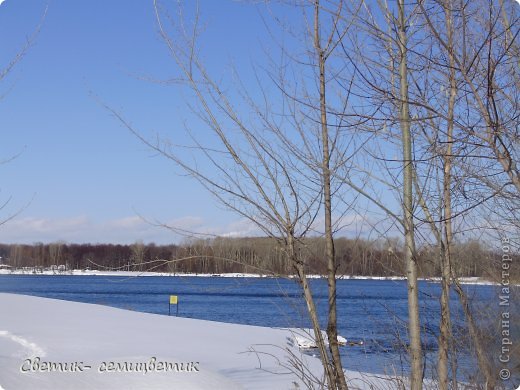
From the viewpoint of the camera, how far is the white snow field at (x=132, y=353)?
25.0 ft

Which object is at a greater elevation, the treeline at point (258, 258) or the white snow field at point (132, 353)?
the treeline at point (258, 258)

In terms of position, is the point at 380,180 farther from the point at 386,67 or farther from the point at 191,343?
the point at 191,343

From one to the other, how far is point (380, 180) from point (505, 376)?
165 centimetres

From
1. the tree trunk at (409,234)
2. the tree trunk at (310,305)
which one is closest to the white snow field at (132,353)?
the tree trunk at (310,305)

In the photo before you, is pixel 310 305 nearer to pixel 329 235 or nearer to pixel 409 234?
pixel 329 235

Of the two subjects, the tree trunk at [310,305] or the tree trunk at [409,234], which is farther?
the tree trunk at [310,305]

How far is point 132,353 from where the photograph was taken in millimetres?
11266

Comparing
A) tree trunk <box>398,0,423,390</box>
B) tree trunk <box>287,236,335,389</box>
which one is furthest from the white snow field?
tree trunk <box>398,0,423,390</box>

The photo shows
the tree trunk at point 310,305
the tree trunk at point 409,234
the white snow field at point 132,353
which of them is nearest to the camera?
the tree trunk at point 409,234

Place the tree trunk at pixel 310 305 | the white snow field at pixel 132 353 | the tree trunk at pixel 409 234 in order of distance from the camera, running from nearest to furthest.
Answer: the tree trunk at pixel 409 234
the tree trunk at pixel 310 305
the white snow field at pixel 132 353

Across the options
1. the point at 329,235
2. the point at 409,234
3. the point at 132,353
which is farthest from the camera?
the point at 132,353

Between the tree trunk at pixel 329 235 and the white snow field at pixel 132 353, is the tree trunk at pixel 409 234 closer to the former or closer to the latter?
the tree trunk at pixel 329 235

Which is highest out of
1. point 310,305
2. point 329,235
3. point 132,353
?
point 329,235

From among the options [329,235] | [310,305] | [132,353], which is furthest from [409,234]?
[132,353]
